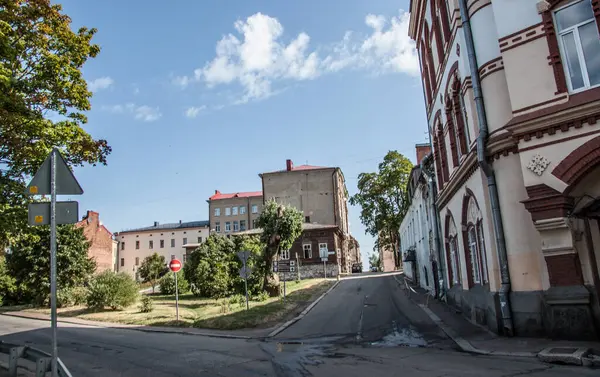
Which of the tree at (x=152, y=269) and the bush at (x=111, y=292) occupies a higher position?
the tree at (x=152, y=269)

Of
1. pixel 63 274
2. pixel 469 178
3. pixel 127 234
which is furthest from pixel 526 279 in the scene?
pixel 127 234

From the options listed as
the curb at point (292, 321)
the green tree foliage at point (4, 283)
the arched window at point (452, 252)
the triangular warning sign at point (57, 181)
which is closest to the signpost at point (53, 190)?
the triangular warning sign at point (57, 181)

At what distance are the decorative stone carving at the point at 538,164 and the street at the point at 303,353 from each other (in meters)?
4.43

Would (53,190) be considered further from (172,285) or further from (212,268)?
(172,285)

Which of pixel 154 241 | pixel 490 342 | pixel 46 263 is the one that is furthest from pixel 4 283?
pixel 154 241

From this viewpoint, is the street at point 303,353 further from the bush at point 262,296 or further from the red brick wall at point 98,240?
the red brick wall at point 98,240

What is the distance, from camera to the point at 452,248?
1781cm

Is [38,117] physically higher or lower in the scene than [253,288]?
higher

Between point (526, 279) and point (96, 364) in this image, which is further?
point (526, 279)

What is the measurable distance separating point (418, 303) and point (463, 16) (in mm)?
13168

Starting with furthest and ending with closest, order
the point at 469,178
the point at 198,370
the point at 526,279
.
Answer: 1. the point at 469,178
2. the point at 526,279
3. the point at 198,370

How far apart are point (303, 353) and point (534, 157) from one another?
7.15 metres

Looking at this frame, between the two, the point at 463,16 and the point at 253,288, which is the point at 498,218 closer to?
the point at 463,16

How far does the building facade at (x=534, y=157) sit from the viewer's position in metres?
9.62
